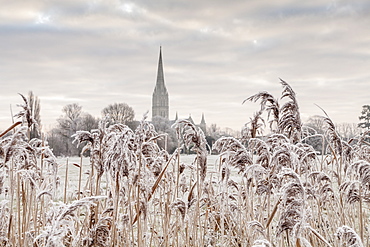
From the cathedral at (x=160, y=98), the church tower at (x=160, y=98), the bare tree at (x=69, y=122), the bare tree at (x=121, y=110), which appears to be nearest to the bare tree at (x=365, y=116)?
the bare tree at (x=121, y=110)

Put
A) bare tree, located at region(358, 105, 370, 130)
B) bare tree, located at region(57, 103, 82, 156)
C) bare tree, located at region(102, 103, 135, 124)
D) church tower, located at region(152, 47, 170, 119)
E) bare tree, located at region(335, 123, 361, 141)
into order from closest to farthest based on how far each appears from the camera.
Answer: bare tree, located at region(335, 123, 361, 141), bare tree, located at region(57, 103, 82, 156), bare tree, located at region(358, 105, 370, 130), bare tree, located at region(102, 103, 135, 124), church tower, located at region(152, 47, 170, 119)

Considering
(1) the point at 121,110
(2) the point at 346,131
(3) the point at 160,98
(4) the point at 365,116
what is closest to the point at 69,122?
(1) the point at 121,110

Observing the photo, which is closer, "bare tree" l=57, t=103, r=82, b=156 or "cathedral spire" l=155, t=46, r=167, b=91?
"bare tree" l=57, t=103, r=82, b=156

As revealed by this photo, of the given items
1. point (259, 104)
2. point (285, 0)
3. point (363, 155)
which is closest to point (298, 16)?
point (285, 0)

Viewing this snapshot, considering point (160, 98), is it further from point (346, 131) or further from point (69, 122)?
point (346, 131)

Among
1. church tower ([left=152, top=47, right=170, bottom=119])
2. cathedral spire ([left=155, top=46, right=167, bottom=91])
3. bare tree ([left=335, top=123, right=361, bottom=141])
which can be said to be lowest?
bare tree ([left=335, top=123, right=361, bottom=141])

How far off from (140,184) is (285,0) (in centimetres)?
1179

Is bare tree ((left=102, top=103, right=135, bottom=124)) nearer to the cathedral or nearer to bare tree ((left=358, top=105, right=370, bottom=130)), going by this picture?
bare tree ((left=358, top=105, right=370, bottom=130))

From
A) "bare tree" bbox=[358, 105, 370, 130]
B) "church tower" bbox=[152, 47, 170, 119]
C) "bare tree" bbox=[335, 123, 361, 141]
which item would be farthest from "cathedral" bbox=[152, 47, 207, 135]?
"bare tree" bbox=[335, 123, 361, 141]

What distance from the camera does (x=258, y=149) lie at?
2.26m

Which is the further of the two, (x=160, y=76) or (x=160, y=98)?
(x=160, y=98)

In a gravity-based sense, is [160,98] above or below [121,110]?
above

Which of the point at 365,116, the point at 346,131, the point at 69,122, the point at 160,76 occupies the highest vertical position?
the point at 160,76

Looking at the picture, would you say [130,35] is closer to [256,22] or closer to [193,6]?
[193,6]
